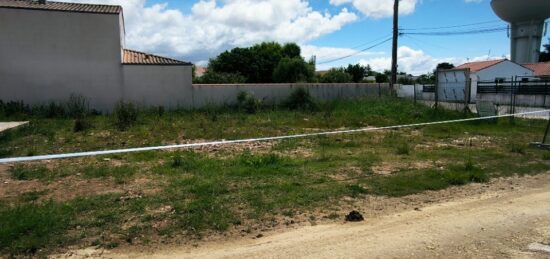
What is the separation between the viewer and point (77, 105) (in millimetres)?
21906

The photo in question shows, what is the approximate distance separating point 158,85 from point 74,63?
15.3ft

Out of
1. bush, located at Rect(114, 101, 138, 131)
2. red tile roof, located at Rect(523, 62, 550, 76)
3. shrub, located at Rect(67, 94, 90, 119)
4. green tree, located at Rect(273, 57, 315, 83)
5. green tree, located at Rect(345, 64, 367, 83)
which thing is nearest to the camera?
bush, located at Rect(114, 101, 138, 131)

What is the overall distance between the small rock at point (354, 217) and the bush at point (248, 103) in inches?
701

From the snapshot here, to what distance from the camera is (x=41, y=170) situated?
26.7ft

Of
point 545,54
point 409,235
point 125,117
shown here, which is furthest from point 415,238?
point 545,54

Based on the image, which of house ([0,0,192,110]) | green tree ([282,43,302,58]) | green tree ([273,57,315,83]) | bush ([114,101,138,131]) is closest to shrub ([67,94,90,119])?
house ([0,0,192,110])

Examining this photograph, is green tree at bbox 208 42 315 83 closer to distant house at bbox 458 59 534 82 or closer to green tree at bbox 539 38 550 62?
distant house at bbox 458 59 534 82

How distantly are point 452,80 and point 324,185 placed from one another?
51.6 feet

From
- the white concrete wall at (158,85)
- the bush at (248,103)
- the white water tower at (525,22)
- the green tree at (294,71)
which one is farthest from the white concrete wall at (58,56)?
the white water tower at (525,22)

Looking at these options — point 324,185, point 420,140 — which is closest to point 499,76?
point 420,140

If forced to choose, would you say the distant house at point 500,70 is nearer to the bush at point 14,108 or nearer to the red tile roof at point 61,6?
the red tile roof at point 61,6

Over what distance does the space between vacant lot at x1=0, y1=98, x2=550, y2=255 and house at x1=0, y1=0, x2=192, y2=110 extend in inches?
350

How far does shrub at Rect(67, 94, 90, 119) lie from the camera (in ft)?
69.8

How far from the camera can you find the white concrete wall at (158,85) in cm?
2361
